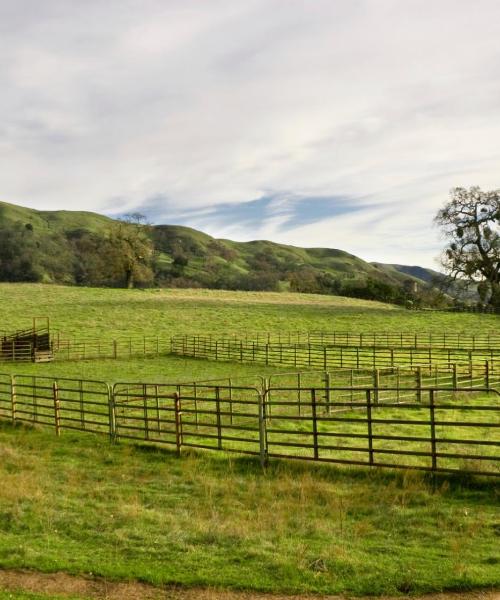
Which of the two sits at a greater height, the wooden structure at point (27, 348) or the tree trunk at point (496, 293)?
the tree trunk at point (496, 293)

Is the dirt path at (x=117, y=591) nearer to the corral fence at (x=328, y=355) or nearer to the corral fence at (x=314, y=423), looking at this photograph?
the corral fence at (x=314, y=423)

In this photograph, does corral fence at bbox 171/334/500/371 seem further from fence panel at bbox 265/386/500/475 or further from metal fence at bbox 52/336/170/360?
fence panel at bbox 265/386/500/475

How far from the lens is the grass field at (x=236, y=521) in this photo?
6480mm

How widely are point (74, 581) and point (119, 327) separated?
45980mm

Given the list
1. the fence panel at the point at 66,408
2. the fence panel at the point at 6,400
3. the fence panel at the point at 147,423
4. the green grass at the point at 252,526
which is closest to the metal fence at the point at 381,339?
the fence panel at the point at 6,400

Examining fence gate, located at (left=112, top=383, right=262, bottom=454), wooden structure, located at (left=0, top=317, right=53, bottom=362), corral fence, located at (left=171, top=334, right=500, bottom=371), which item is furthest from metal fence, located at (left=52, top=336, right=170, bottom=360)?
fence gate, located at (left=112, top=383, right=262, bottom=454)

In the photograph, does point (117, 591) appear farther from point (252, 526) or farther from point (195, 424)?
point (195, 424)

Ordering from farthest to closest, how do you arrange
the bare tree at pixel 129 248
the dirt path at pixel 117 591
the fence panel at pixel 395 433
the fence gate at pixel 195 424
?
the bare tree at pixel 129 248 → the fence gate at pixel 195 424 → the fence panel at pixel 395 433 → the dirt path at pixel 117 591

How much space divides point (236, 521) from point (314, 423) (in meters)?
3.19

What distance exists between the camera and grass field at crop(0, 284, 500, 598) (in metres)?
6.48

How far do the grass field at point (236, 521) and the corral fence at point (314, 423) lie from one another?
0.57 metres

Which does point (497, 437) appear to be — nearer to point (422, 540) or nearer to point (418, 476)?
point (418, 476)

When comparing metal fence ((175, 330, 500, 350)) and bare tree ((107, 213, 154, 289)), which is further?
bare tree ((107, 213, 154, 289))

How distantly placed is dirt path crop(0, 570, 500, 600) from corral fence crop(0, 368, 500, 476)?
303 cm
